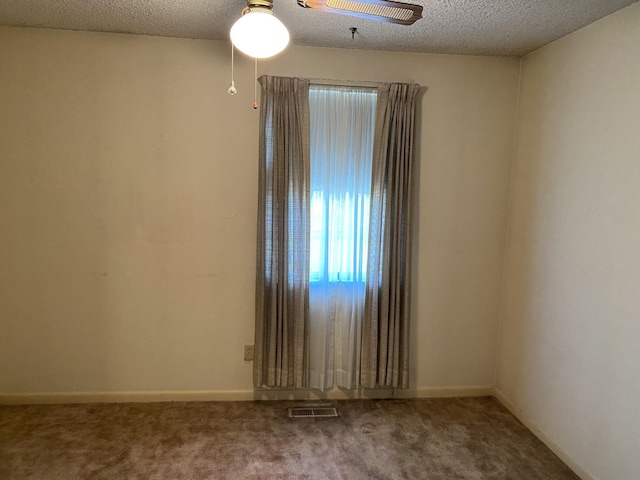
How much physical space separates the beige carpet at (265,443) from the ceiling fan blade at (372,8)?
2196 millimetres

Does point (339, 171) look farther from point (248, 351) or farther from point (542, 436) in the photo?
point (542, 436)

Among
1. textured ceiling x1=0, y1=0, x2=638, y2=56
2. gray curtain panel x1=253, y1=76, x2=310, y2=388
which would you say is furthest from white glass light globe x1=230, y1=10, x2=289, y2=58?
gray curtain panel x1=253, y1=76, x2=310, y2=388

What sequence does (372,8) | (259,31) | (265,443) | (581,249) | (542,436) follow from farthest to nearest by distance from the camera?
(542,436) < (265,443) < (581,249) < (259,31) < (372,8)

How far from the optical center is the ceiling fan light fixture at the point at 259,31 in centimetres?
175

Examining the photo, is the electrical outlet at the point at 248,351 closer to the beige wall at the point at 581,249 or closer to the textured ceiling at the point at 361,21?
the beige wall at the point at 581,249

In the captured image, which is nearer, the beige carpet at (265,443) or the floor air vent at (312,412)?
the beige carpet at (265,443)

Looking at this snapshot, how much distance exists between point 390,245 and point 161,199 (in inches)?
61.8

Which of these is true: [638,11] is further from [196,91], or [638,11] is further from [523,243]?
[196,91]

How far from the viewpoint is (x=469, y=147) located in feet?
9.88

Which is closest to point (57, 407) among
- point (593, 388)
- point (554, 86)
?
point (593, 388)

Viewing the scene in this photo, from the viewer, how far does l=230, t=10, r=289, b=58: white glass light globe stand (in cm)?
Answer: 175

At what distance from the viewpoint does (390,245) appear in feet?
9.50

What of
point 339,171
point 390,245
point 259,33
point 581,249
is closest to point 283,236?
point 339,171

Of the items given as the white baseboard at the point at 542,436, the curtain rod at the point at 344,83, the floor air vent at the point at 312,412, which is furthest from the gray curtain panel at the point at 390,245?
the white baseboard at the point at 542,436
